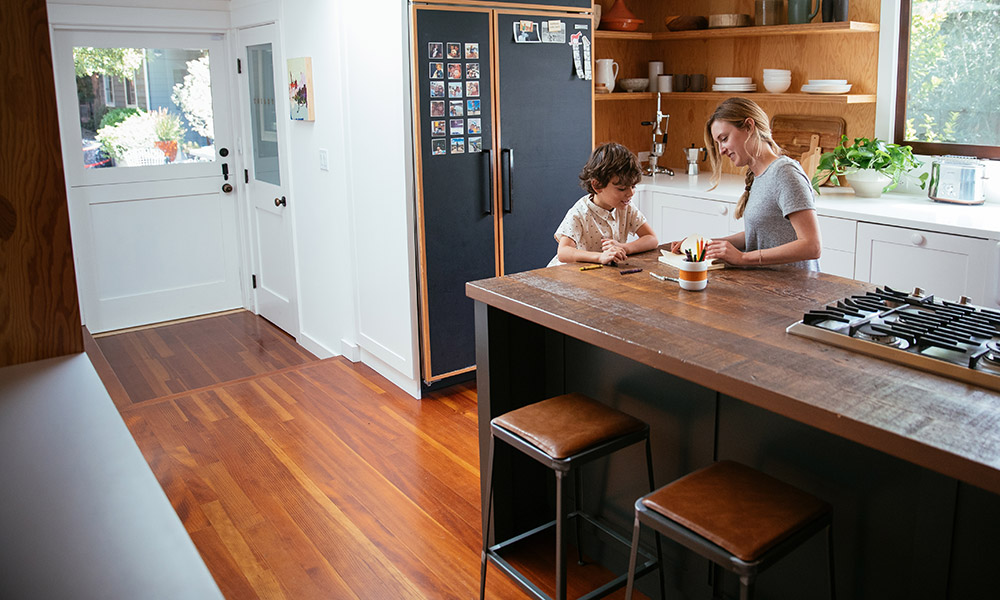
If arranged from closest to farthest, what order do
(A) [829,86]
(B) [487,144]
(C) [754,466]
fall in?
(C) [754,466] → (B) [487,144] → (A) [829,86]

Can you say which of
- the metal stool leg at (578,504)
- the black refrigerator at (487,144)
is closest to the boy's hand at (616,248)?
the metal stool leg at (578,504)

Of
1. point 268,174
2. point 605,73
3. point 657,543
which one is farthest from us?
point 268,174

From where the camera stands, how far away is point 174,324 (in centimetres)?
573

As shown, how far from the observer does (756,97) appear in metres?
4.92

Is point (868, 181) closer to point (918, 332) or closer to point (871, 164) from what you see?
point (871, 164)

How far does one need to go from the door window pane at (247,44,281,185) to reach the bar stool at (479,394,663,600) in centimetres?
346

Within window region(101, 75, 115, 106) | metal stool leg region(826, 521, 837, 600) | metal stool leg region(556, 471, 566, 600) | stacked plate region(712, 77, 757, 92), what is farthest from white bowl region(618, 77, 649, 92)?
metal stool leg region(826, 521, 837, 600)

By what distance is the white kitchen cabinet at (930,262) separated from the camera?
11.2 ft

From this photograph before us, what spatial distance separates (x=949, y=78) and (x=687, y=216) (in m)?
1.47

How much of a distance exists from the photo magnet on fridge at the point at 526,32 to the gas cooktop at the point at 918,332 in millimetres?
2447

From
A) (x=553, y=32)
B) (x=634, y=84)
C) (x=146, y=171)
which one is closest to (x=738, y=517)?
(x=553, y=32)

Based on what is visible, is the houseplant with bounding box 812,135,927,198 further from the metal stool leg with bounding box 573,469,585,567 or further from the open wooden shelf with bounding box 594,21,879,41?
the metal stool leg with bounding box 573,469,585,567

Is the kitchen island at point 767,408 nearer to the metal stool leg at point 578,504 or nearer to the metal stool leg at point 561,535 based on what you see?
the metal stool leg at point 578,504

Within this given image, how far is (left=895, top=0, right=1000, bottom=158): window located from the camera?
4.09 m
